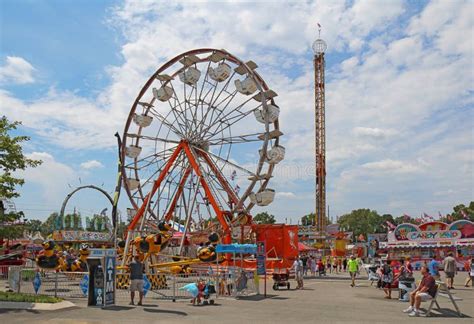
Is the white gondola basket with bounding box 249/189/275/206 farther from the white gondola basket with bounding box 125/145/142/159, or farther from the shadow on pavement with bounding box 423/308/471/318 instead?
the shadow on pavement with bounding box 423/308/471/318

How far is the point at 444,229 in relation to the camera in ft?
147

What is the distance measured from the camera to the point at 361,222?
136 meters

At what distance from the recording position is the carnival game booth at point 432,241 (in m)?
43.5

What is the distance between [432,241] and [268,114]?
2386cm

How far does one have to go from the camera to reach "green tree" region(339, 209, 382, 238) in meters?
134

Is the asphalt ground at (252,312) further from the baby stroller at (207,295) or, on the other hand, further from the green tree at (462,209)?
the green tree at (462,209)

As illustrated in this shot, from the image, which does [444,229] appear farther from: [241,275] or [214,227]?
[241,275]

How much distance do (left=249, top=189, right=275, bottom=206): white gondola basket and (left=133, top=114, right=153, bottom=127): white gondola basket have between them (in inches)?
352

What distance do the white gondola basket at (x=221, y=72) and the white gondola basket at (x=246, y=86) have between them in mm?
888

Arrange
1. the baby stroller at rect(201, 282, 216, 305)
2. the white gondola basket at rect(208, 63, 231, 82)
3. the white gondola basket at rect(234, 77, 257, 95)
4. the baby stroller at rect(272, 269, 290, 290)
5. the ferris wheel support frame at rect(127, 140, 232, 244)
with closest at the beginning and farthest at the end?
the baby stroller at rect(201, 282, 216, 305), the baby stroller at rect(272, 269, 290, 290), the ferris wheel support frame at rect(127, 140, 232, 244), the white gondola basket at rect(234, 77, 257, 95), the white gondola basket at rect(208, 63, 231, 82)

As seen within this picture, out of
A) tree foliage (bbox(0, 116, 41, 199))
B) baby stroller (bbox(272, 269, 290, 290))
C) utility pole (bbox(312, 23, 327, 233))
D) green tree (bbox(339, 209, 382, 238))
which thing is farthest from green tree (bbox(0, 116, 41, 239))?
green tree (bbox(339, 209, 382, 238))

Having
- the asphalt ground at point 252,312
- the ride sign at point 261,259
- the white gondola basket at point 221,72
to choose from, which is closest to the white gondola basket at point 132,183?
the white gondola basket at point 221,72

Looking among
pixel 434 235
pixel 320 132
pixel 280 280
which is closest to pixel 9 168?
pixel 280 280

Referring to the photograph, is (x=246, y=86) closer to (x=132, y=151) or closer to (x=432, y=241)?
(x=132, y=151)
